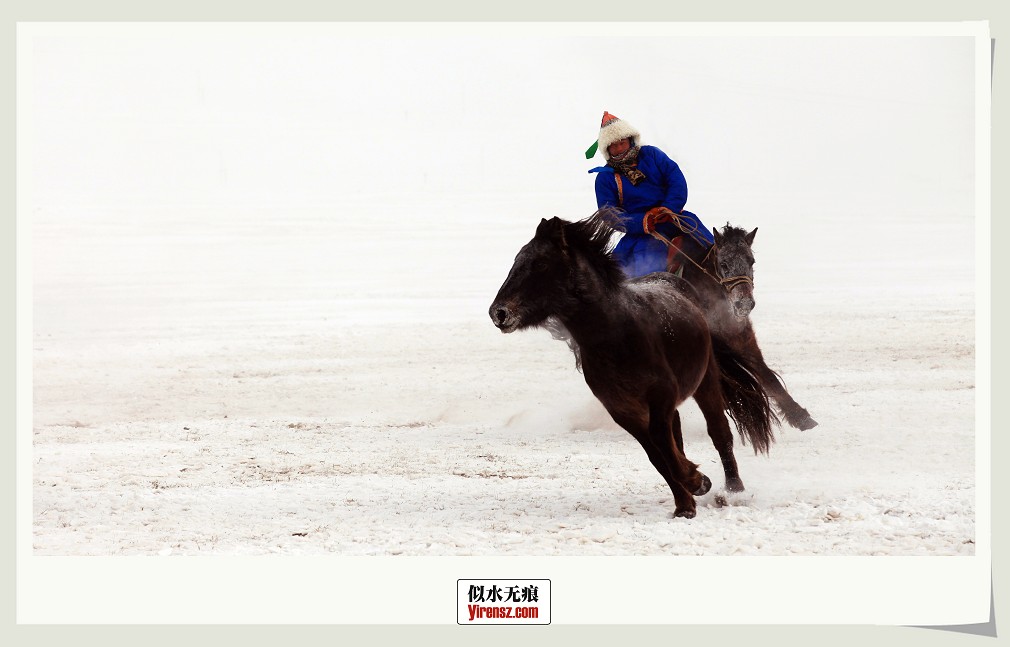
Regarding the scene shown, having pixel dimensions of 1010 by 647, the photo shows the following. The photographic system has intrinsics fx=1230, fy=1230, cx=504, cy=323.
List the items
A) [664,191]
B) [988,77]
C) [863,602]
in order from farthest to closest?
1. [664,191]
2. [988,77]
3. [863,602]

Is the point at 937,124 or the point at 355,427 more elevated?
the point at 937,124

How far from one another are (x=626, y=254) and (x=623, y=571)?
6.35 ft

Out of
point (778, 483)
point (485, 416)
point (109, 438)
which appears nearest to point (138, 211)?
point (109, 438)

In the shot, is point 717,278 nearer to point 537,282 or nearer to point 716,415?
point 716,415

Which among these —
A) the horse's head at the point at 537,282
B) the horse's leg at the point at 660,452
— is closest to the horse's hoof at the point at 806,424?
the horse's leg at the point at 660,452

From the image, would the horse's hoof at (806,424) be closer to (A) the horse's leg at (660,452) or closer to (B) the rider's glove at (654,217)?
(B) the rider's glove at (654,217)

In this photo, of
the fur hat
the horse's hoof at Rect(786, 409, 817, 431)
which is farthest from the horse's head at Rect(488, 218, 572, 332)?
the horse's hoof at Rect(786, 409, 817, 431)

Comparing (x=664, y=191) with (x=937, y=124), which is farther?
(x=937, y=124)

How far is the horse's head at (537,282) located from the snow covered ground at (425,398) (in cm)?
112

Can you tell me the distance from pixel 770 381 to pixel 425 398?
10.3ft

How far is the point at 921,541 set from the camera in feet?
19.4

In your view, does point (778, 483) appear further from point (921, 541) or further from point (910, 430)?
point (910, 430)

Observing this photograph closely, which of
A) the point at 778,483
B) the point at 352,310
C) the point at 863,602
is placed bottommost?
the point at 863,602

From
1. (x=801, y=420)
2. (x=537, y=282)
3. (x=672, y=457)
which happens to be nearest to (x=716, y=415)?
(x=672, y=457)
